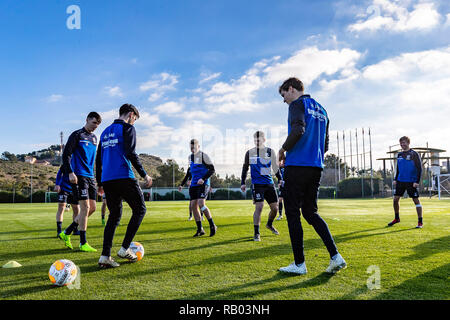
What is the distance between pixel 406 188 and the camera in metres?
8.94

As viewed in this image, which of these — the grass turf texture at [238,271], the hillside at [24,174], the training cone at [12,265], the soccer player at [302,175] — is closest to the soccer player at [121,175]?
the grass turf texture at [238,271]

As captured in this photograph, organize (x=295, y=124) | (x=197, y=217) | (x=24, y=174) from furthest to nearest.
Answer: (x=24, y=174) < (x=197, y=217) < (x=295, y=124)

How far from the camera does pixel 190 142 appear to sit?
8086 millimetres

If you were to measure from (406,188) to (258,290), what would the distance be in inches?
294

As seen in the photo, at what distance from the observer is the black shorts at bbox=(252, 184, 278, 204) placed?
22.6 ft

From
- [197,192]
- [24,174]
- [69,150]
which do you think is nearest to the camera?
[69,150]

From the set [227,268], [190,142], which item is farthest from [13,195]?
[227,268]

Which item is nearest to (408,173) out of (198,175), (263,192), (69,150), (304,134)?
(263,192)

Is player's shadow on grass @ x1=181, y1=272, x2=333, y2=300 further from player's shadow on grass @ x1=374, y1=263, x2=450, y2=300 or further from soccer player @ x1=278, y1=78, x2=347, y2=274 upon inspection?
player's shadow on grass @ x1=374, y1=263, x2=450, y2=300

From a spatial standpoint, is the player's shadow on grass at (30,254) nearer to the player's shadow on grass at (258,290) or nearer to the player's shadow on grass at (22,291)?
the player's shadow on grass at (22,291)

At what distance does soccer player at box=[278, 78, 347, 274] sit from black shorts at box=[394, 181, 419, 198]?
6131 mm

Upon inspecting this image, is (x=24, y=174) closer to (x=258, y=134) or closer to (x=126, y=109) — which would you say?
(x=258, y=134)
